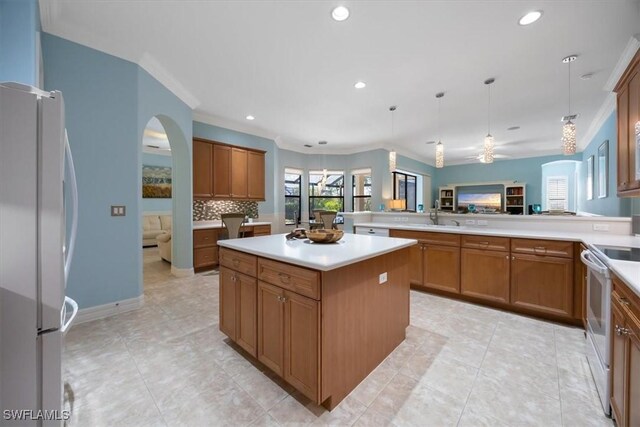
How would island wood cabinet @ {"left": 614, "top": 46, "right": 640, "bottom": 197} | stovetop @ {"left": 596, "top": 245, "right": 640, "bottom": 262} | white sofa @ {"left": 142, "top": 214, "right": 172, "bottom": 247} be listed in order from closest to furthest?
1. stovetop @ {"left": 596, "top": 245, "right": 640, "bottom": 262}
2. island wood cabinet @ {"left": 614, "top": 46, "right": 640, "bottom": 197}
3. white sofa @ {"left": 142, "top": 214, "right": 172, "bottom": 247}

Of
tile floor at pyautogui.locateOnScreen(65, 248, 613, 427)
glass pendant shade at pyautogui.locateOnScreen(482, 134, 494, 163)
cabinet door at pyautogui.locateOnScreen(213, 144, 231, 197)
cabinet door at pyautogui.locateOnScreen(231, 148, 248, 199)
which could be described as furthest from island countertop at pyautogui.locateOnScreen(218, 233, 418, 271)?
cabinet door at pyautogui.locateOnScreen(231, 148, 248, 199)

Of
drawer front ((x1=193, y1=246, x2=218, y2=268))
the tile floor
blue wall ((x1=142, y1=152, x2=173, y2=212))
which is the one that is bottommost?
the tile floor

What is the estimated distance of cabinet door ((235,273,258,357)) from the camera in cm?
186

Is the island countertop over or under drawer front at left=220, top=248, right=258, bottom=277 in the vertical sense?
over

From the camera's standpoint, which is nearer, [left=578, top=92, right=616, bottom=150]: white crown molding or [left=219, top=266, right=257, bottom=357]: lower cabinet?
[left=219, top=266, right=257, bottom=357]: lower cabinet

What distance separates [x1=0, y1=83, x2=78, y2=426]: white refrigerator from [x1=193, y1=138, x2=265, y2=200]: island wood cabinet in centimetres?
377

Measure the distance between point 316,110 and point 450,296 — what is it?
374 centimetres

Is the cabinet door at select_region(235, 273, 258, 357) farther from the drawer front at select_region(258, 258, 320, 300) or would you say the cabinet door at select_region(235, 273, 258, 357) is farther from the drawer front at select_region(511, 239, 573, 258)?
the drawer front at select_region(511, 239, 573, 258)

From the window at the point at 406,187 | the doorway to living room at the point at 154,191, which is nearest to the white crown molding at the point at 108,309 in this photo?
the doorway to living room at the point at 154,191

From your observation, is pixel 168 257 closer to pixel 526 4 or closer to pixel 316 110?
pixel 316 110

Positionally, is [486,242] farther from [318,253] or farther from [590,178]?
[590,178]

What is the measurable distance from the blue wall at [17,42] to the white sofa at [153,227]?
5431 mm

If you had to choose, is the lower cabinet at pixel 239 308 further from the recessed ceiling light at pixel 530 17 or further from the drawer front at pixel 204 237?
the recessed ceiling light at pixel 530 17

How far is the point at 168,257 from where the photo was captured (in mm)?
5105
